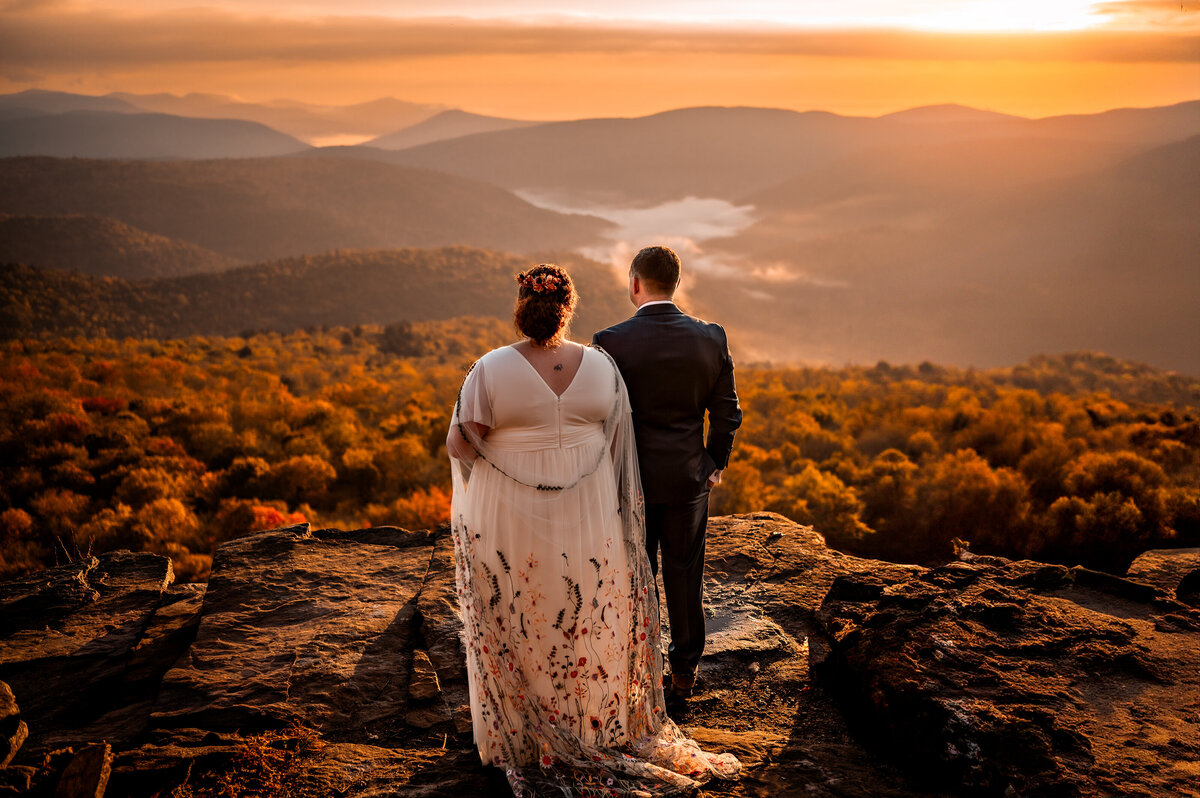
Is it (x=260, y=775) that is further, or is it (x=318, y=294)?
(x=318, y=294)

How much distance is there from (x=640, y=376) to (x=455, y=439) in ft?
3.07

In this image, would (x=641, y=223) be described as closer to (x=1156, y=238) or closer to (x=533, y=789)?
(x=1156, y=238)

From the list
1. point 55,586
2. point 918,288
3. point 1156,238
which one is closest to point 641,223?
point 918,288

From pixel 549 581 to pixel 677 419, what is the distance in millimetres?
1002

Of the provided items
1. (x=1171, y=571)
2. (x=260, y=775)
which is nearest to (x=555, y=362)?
(x=260, y=775)

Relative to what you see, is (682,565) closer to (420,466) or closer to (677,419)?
(677,419)

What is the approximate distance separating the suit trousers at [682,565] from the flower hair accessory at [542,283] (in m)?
1.23

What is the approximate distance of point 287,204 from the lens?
12781 cm

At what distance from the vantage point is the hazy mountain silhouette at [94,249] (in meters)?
80.5

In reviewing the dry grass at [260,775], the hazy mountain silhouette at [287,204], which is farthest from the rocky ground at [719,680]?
the hazy mountain silhouette at [287,204]

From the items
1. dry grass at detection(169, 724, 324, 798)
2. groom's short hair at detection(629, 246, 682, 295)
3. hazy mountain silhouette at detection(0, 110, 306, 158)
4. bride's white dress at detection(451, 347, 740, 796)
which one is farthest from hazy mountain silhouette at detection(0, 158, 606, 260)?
bride's white dress at detection(451, 347, 740, 796)

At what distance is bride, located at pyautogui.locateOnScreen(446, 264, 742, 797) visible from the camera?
308cm

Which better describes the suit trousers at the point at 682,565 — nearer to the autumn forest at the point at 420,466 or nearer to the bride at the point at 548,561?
the bride at the point at 548,561

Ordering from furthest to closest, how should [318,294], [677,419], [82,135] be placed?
[82,135] < [318,294] < [677,419]
